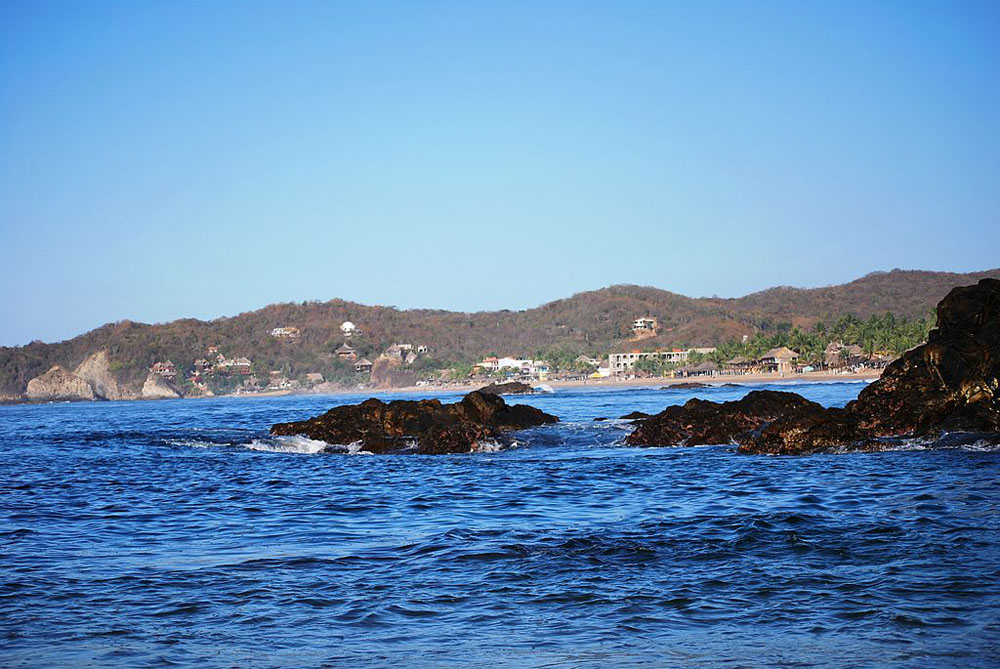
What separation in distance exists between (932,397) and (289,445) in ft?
66.9

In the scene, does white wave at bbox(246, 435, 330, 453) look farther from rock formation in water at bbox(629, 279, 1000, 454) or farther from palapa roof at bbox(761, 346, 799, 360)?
palapa roof at bbox(761, 346, 799, 360)

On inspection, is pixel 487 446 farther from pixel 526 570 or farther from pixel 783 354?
pixel 783 354

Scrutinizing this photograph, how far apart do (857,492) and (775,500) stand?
5.00 feet

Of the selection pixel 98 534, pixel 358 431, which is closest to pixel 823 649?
pixel 98 534

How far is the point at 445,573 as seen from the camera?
10547mm

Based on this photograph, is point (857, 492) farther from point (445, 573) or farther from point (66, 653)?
point (66, 653)

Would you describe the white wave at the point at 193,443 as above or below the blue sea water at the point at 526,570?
above

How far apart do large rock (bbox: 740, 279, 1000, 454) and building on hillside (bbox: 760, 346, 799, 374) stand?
13262 centimetres

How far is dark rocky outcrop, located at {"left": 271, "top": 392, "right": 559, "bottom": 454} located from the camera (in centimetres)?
3000

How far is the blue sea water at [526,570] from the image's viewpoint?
7.62 meters

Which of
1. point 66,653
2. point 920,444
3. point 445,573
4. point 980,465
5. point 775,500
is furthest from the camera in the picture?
point 920,444

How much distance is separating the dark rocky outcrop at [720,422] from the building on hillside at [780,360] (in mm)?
128811

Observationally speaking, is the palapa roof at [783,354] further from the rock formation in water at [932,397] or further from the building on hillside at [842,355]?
the rock formation in water at [932,397]

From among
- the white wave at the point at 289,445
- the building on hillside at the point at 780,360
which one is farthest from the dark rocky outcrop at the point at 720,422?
the building on hillside at the point at 780,360
